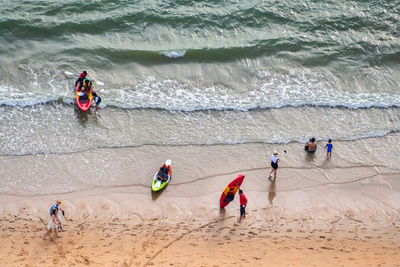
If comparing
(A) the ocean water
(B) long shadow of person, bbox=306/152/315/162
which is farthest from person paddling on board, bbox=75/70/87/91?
(B) long shadow of person, bbox=306/152/315/162

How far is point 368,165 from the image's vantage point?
15508 millimetres

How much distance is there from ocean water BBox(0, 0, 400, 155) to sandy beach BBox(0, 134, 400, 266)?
108 centimetres

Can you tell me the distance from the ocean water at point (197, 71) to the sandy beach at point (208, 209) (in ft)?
3.54

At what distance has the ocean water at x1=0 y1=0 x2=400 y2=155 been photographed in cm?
1716

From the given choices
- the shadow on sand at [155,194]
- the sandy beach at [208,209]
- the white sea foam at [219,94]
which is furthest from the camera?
the white sea foam at [219,94]

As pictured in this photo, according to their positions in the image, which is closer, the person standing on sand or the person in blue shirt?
the person in blue shirt

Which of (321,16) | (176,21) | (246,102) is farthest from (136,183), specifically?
(321,16)

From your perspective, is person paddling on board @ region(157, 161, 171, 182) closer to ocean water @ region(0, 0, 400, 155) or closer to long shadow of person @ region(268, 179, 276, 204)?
ocean water @ region(0, 0, 400, 155)

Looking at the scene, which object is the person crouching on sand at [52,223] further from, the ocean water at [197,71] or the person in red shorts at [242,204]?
the person in red shorts at [242,204]

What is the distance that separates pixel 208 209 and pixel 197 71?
8.95 metres

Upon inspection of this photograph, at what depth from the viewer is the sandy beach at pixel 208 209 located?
1192 centimetres

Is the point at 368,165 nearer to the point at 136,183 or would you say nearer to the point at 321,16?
the point at 136,183

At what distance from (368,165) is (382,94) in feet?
17.6

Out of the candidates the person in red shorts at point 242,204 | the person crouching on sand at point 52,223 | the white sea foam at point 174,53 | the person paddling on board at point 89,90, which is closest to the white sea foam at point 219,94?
the person paddling on board at point 89,90
